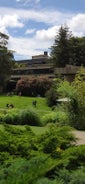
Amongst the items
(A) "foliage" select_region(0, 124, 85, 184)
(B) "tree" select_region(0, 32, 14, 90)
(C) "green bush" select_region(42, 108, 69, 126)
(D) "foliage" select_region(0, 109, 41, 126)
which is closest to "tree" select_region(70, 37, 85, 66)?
(B) "tree" select_region(0, 32, 14, 90)

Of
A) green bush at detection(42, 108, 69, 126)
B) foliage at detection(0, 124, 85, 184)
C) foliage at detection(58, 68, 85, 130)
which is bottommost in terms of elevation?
green bush at detection(42, 108, 69, 126)

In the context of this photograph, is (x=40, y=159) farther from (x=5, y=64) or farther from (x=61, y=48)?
(x=61, y=48)

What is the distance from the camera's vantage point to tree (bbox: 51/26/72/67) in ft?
313

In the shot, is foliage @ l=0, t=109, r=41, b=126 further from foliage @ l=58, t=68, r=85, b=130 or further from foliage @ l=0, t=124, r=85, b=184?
foliage @ l=0, t=124, r=85, b=184

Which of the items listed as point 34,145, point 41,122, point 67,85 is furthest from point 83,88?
point 34,145

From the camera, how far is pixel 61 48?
316ft

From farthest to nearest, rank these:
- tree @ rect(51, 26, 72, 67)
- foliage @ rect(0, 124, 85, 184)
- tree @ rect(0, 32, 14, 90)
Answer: tree @ rect(51, 26, 72, 67), tree @ rect(0, 32, 14, 90), foliage @ rect(0, 124, 85, 184)

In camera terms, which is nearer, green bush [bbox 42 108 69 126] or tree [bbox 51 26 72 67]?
green bush [bbox 42 108 69 126]

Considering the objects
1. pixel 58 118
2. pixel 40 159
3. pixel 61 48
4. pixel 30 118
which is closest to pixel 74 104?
pixel 58 118

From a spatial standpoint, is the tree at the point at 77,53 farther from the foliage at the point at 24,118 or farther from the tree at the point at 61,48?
the foliage at the point at 24,118

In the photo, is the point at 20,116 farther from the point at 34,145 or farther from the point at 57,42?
the point at 57,42

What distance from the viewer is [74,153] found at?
8.78m

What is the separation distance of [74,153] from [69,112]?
1970cm

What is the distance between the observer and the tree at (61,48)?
9531cm
